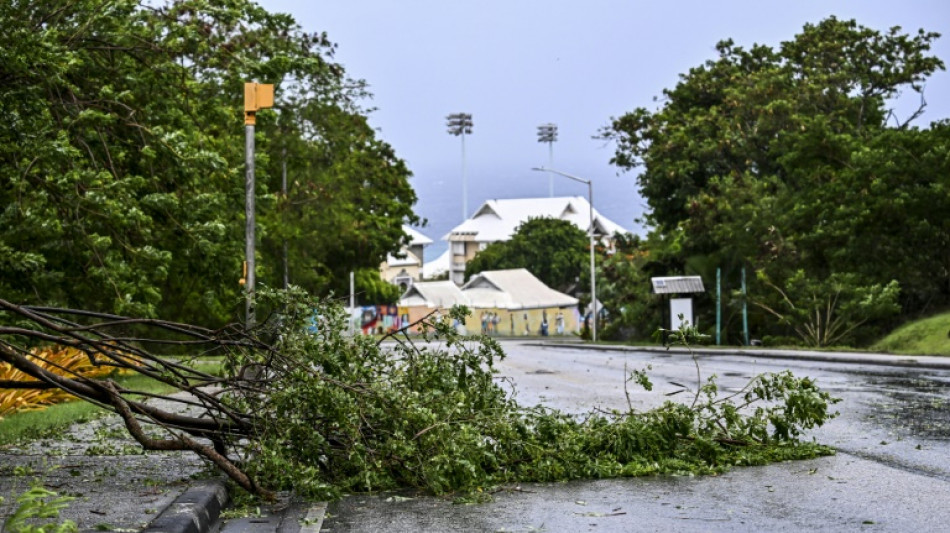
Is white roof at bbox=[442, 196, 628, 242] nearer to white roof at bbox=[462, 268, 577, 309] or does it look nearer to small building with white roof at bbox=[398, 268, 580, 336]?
white roof at bbox=[462, 268, 577, 309]

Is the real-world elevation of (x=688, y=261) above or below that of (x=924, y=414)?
above

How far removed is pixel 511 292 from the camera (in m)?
107

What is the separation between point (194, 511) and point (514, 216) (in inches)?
6217

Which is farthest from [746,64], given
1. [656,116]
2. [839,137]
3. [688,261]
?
[839,137]

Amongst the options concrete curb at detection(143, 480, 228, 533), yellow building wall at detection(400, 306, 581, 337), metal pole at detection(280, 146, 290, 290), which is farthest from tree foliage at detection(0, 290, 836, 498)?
yellow building wall at detection(400, 306, 581, 337)

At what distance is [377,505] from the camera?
32.3ft

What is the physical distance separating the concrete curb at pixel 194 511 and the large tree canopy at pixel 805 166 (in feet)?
108

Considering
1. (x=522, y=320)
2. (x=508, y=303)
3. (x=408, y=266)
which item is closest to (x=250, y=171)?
(x=508, y=303)

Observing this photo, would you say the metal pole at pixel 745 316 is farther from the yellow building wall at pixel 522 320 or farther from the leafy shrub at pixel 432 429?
the yellow building wall at pixel 522 320

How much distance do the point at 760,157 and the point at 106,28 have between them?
41.6 m

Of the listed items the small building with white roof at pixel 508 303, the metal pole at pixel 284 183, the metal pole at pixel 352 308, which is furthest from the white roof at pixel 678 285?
the small building with white roof at pixel 508 303

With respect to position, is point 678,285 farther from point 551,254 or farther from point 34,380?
point 551,254

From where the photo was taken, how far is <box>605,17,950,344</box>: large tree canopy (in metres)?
40.8

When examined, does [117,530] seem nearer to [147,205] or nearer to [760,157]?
[147,205]
